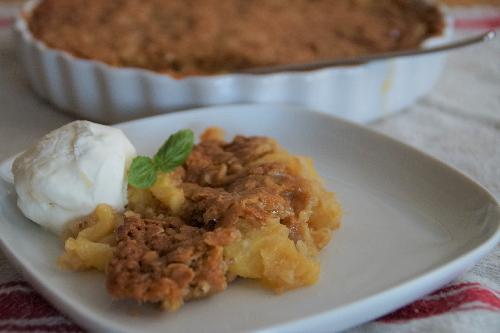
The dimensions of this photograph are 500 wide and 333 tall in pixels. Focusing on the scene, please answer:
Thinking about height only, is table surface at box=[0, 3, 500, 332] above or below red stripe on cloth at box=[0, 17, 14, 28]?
above

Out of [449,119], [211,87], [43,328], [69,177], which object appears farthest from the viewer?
[449,119]

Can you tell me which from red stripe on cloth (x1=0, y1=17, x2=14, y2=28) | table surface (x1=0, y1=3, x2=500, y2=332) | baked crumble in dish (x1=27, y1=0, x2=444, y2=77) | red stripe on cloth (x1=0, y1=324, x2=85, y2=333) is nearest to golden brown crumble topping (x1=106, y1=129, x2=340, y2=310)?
red stripe on cloth (x1=0, y1=324, x2=85, y2=333)

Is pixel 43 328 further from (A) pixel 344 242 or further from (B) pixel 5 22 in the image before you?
(B) pixel 5 22

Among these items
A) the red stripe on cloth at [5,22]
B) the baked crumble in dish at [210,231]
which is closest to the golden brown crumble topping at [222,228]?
the baked crumble in dish at [210,231]

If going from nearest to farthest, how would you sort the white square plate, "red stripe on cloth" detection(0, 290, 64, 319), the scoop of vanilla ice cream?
the white square plate → "red stripe on cloth" detection(0, 290, 64, 319) → the scoop of vanilla ice cream

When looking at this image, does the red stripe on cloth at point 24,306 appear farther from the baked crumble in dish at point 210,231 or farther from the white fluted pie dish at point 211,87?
the white fluted pie dish at point 211,87

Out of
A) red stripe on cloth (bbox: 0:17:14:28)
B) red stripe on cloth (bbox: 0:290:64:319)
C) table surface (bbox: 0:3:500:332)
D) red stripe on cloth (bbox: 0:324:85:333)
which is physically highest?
red stripe on cloth (bbox: 0:324:85:333)

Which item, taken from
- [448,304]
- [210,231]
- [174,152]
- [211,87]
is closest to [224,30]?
[211,87]

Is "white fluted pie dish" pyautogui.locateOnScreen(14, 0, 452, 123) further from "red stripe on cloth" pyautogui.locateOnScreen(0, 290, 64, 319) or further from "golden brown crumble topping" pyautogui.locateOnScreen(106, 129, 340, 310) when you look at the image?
"red stripe on cloth" pyautogui.locateOnScreen(0, 290, 64, 319)
